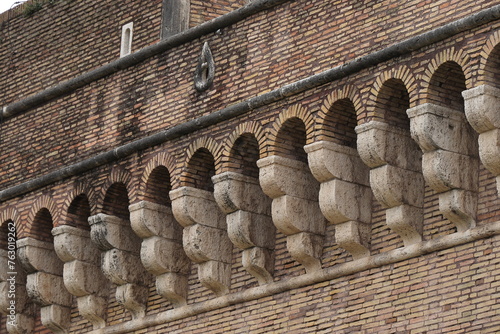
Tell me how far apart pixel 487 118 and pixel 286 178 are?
8.97ft

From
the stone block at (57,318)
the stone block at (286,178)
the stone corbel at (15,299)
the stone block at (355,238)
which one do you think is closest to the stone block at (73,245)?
the stone block at (57,318)

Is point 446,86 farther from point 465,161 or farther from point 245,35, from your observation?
point 245,35

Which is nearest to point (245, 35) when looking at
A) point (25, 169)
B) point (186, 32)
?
point (186, 32)

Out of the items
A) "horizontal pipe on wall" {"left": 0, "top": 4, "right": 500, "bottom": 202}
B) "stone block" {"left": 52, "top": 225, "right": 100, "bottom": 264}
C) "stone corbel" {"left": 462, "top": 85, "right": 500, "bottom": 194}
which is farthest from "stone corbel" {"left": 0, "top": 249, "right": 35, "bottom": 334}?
"stone corbel" {"left": 462, "top": 85, "right": 500, "bottom": 194}

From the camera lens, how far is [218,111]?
854 inches

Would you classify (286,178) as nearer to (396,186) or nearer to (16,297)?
(396,186)

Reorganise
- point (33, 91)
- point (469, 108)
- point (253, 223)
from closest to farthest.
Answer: point (469, 108) → point (253, 223) → point (33, 91)

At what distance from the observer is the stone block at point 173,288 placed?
22.3 m

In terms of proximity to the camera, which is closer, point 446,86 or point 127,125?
point 446,86

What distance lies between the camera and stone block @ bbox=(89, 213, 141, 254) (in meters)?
22.8

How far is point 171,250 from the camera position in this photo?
2239 cm

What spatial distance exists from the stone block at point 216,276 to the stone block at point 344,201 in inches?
74.2

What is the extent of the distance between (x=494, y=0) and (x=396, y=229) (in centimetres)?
231

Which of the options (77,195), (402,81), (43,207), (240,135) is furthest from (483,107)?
(43,207)
